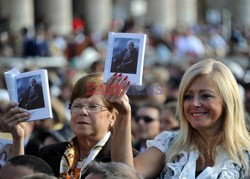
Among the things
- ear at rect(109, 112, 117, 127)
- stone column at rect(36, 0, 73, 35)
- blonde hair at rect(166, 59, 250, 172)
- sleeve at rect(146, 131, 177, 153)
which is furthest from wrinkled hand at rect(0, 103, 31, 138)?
stone column at rect(36, 0, 73, 35)

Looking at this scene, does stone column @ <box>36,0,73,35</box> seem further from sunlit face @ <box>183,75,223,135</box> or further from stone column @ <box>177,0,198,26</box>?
sunlit face @ <box>183,75,223,135</box>

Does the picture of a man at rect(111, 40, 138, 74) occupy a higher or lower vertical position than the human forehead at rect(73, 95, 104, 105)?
higher

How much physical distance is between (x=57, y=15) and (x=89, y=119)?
33.6 m

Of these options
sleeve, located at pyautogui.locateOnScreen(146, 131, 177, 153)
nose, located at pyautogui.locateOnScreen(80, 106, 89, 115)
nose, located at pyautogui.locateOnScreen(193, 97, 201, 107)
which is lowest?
sleeve, located at pyautogui.locateOnScreen(146, 131, 177, 153)

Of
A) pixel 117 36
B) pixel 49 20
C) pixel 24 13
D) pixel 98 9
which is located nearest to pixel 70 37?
pixel 24 13

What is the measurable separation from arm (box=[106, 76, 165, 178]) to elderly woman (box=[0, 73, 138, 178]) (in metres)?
0.37

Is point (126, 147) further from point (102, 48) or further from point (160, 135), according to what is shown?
point (102, 48)

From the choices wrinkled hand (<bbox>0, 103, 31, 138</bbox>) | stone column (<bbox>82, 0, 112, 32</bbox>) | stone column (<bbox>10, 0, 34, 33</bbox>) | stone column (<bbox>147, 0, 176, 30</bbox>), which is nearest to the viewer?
wrinkled hand (<bbox>0, 103, 31, 138</bbox>)

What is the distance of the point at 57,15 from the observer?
39125 mm

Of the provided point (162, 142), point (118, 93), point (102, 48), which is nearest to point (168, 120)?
point (162, 142)

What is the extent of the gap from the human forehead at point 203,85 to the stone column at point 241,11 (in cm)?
4884

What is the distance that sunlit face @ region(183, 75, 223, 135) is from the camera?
5352 mm

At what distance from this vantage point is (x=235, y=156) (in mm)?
5262

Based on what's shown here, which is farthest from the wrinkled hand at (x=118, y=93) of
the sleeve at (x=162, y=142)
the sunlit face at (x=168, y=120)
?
the sunlit face at (x=168, y=120)
